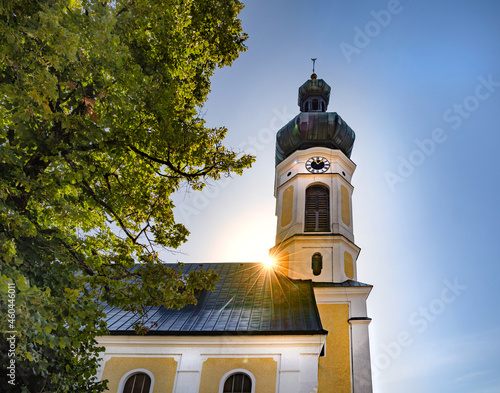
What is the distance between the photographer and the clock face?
1919cm

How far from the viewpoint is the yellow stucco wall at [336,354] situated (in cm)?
1341

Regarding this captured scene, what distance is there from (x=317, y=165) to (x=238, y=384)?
10691 millimetres

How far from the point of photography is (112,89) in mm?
6172

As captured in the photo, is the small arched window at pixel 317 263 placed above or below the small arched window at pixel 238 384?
above

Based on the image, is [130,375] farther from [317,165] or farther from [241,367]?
[317,165]

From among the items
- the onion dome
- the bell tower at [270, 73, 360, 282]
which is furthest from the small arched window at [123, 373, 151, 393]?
the onion dome

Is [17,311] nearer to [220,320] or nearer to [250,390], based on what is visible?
[250,390]

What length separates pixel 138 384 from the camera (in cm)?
1173

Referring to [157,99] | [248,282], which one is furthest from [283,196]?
[157,99]

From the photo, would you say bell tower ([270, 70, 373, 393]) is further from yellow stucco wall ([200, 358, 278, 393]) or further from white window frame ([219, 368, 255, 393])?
white window frame ([219, 368, 255, 393])

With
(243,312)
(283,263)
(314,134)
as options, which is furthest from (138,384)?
(314,134)

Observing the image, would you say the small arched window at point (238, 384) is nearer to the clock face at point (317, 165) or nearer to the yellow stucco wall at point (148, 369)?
the yellow stucco wall at point (148, 369)

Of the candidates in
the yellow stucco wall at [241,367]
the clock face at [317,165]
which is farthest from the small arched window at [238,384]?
the clock face at [317,165]

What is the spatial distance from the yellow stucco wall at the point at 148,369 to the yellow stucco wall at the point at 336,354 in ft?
15.3
